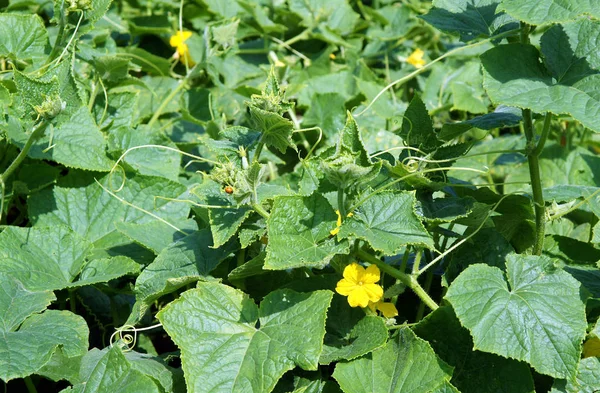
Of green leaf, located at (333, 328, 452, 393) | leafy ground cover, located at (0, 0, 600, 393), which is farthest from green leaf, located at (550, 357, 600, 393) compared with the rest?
green leaf, located at (333, 328, 452, 393)

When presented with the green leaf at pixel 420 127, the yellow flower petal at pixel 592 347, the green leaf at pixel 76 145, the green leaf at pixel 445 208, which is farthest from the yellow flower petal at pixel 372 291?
the green leaf at pixel 76 145

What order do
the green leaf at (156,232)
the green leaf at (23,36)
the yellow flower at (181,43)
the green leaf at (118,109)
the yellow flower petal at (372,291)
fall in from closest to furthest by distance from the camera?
the yellow flower petal at (372,291) < the green leaf at (156,232) < the green leaf at (23,36) < the green leaf at (118,109) < the yellow flower at (181,43)

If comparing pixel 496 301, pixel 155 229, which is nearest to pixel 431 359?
pixel 496 301

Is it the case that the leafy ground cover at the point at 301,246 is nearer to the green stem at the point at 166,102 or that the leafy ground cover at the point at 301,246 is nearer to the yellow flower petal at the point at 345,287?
the yellow flower petal at the point at 345,287

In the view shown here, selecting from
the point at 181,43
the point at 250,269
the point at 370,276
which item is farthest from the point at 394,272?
the point at 181,43

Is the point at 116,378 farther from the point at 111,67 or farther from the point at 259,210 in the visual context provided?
the point at 111,67

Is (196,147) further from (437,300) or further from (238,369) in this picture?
(238,369)
